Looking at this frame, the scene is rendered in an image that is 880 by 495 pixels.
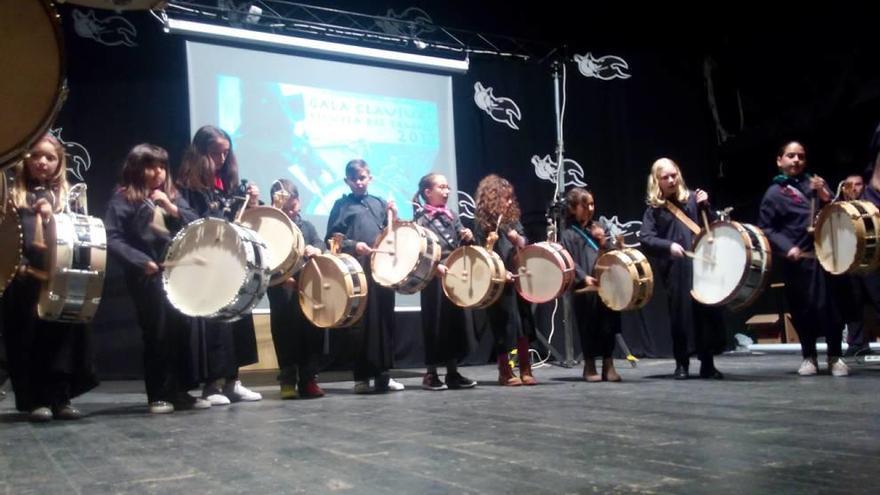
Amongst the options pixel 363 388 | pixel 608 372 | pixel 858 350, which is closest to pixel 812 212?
pixel 608 372

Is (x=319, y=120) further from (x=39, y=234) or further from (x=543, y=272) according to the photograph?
(x=39, y=234)

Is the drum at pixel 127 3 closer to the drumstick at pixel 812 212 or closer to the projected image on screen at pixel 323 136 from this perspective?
the drumstick at pixel 812 212

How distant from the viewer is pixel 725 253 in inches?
190

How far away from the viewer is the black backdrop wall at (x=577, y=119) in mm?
6871

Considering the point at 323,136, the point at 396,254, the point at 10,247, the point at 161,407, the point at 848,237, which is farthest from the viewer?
the point at 323,136

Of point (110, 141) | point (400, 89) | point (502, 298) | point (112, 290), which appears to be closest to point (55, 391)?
point (502, 298)

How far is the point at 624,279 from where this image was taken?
203 inches

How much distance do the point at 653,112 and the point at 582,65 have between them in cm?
100

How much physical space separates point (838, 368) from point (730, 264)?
91cm

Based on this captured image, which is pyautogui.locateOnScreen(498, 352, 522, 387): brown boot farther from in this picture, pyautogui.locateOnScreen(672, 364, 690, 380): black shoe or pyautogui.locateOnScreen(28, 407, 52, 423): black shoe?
pyautogui.locateOnScreen(28, 407, 52, 423): black shoe

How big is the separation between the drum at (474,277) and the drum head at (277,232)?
1043 millimetres

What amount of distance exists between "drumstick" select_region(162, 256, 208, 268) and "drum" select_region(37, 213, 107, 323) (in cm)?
32

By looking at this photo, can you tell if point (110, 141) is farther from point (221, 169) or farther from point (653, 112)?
point (653, 112)

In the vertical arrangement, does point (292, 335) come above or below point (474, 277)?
below
